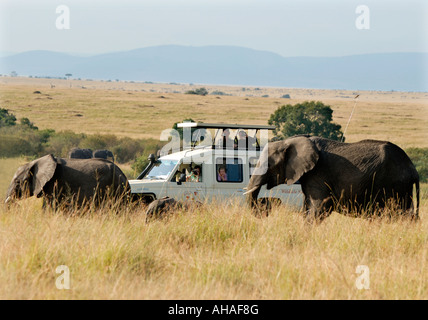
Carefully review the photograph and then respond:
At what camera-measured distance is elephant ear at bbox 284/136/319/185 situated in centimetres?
1084

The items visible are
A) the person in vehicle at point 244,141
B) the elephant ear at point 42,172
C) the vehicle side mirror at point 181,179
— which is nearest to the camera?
the elephant ear at point 42,172

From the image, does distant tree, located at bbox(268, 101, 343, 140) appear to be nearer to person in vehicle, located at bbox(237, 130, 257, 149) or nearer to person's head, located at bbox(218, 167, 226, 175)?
person in vehicle, located at bbox(237, 130, 257, 149)

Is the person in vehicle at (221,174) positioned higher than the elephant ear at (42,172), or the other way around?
the elephant ear at (42,172)

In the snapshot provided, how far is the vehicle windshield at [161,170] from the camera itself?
13.0 meters

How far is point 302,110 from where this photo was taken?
45.0 m

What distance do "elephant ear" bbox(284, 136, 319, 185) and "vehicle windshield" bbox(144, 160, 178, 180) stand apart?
2621 millimetres

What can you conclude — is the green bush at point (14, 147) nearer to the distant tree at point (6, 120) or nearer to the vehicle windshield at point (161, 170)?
the distant tree at point (6, 120)

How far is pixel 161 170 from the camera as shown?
13.2m

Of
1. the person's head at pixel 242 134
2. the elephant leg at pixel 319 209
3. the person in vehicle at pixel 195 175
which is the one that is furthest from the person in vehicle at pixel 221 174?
the elephant leg at pixel 319 209

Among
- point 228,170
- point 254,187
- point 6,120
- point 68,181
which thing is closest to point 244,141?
point 228,170

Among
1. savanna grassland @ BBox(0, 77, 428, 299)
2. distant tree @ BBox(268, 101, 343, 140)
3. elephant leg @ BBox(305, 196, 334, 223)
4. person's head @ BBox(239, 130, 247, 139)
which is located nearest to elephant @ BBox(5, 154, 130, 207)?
savanna grassland @ BBox(0, 77, 428, 299)

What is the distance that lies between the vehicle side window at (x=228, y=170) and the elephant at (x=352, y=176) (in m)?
1.86
